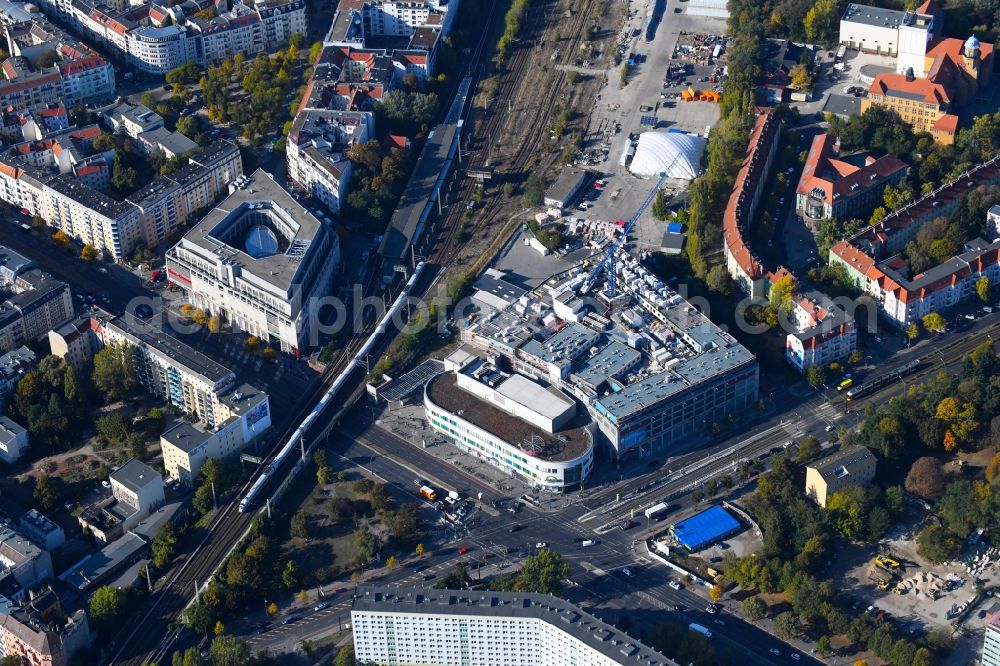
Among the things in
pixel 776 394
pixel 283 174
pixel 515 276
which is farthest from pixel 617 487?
pixel 283 174

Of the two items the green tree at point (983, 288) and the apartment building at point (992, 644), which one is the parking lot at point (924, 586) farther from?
the green tree at point (983, 288)

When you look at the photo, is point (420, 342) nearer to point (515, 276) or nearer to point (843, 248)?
point (515, 276)

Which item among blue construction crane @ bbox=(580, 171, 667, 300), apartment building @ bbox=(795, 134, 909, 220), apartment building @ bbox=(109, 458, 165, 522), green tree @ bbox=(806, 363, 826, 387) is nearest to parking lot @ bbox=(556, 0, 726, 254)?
blue construction crane @ bbox=(580, 171, 667, 300)

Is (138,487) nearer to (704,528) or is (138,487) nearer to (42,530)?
(42,530)

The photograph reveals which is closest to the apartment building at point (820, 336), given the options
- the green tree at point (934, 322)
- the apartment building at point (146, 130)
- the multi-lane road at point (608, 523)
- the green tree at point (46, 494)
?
the multi-lane road at point (608, 523)

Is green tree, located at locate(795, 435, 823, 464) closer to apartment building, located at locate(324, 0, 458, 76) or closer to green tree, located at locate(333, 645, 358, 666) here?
green tree, located at locate(333, 645, 358, 666)

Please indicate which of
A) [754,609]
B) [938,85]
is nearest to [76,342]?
[754,609]

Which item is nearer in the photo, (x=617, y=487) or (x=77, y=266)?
(x=617, y=487)
